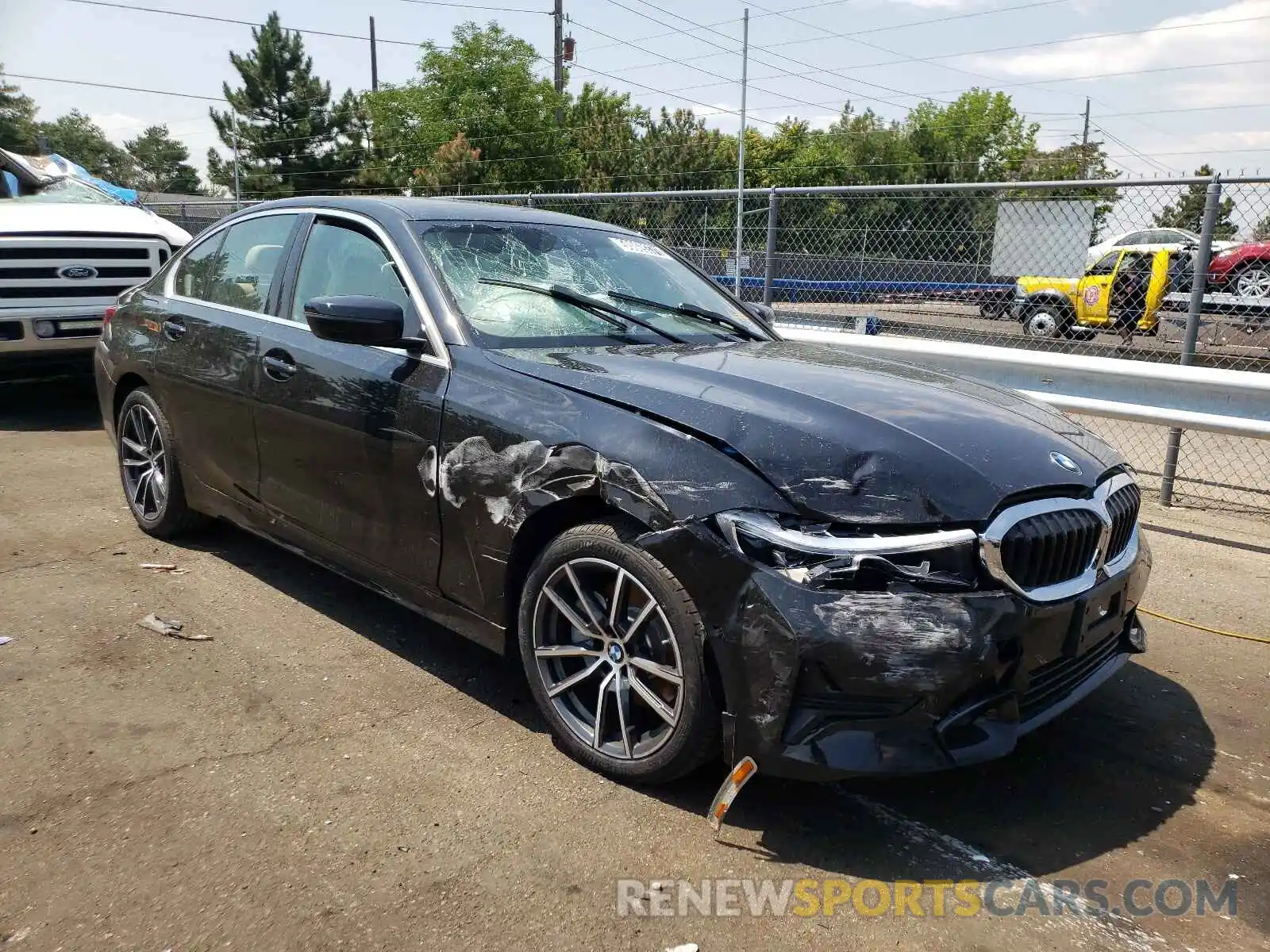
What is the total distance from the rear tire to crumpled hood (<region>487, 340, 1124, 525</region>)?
7.94ft

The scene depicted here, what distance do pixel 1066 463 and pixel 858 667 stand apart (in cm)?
98

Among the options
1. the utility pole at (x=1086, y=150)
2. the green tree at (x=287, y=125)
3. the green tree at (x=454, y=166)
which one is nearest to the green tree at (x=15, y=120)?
the green tree at (x=287, y=125)

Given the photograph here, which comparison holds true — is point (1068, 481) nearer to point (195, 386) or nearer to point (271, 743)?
point (271, 743)

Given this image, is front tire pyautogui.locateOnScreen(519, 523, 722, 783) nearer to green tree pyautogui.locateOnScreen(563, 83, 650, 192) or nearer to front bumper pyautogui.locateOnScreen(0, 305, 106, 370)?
front bumper pyautogui.locateOnScreen(0, 305, 106, 370)

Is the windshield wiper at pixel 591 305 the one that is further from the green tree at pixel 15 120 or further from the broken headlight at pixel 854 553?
→ the green tree at pixel 15 120

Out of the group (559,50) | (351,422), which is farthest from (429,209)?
(559,50)

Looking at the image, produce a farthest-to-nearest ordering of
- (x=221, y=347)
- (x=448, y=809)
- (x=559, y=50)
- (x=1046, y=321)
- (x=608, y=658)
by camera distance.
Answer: (x=559, y=50) < (x=1046, y=321) < (x=221, y=347) < (x=608, y=658) < (x=448, y=809)

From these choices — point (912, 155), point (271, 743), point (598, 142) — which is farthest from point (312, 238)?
point (912, 155)

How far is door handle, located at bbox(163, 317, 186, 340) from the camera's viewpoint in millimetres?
4637

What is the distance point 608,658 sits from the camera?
115 inches

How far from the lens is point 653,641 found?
2.82 metres

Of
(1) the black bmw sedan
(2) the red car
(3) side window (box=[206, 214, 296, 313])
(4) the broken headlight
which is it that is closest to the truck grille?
(3) side window (box=[206, 214, 296, 313])

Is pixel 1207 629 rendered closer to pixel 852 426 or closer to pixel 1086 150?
pixel 852 426

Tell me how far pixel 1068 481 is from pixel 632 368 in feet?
4.35
